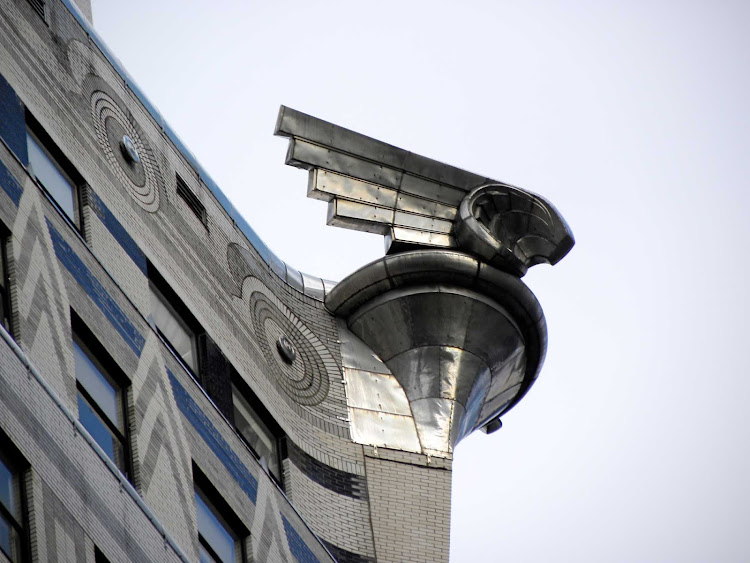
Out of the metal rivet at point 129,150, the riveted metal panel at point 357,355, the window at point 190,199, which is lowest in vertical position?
the riveted metal panel at point 357,355

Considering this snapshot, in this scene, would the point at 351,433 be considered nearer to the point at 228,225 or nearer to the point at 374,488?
the point at 374,488

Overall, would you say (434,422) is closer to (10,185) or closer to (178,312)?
(178,312)

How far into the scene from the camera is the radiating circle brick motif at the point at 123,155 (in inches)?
721

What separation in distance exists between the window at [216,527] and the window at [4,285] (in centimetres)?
324

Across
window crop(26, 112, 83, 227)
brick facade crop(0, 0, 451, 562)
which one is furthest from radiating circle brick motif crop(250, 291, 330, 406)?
window crop(26, 112, 83, 227)

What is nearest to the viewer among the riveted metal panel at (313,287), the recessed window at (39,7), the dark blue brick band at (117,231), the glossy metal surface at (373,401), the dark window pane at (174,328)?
the dark blue brick band at (117,231)

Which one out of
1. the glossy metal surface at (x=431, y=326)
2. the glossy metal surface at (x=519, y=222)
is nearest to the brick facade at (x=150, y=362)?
the glossy metal surface at (x=431, y=326)

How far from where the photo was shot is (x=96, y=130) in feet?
59.6

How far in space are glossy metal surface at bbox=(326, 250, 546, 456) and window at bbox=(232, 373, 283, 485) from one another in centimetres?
293

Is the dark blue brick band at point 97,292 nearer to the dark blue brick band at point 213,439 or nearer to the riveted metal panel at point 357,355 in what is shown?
the dark blue brick band at point 213,439

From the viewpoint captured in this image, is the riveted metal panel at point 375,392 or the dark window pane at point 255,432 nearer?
the dark window pane at point 255,432

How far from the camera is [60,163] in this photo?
16656 mm

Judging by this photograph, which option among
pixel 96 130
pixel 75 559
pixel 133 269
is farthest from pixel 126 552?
pixel 96 130

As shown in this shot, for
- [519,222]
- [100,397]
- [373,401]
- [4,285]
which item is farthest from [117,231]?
[519,222]
